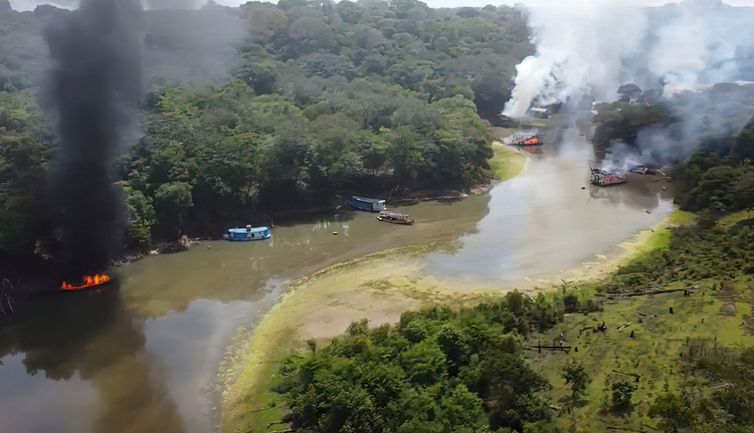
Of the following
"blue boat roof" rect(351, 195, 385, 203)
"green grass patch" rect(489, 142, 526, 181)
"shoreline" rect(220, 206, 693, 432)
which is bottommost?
"shoreline" rect(220, 206, 693, 432)

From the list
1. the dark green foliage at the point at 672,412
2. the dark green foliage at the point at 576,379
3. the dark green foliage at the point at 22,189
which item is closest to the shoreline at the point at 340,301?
the dark green foliage at the point at 576,379

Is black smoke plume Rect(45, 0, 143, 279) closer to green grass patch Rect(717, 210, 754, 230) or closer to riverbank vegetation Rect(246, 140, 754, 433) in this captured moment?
riverbank vegetation Rect(246, 140, 754, 433)

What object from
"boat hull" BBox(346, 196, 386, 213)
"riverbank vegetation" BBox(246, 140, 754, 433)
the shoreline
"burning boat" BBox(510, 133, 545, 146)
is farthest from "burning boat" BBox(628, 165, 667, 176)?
"riverbank vegetation" BBox(246, 140, 754, 433)

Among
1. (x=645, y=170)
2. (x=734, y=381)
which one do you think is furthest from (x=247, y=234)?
(x=645, y=170)

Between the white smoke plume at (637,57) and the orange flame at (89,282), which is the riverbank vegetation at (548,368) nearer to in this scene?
the orange flame at (89,282)

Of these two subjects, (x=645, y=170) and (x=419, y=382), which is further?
(x=645, y=170)

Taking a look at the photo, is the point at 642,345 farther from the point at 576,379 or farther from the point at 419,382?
the point at 419,382

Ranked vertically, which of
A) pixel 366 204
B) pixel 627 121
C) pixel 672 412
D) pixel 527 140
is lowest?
pixel 366 204
